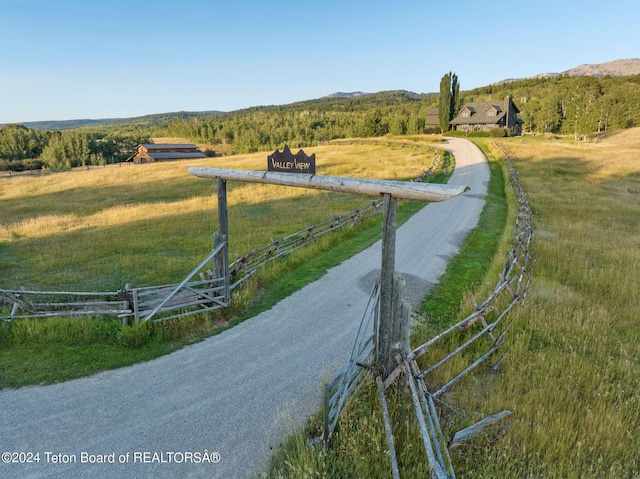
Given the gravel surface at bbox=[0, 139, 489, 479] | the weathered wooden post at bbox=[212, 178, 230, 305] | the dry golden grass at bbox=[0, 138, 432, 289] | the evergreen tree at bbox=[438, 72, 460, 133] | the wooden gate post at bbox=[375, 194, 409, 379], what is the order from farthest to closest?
the evergreen tree at bbox=[438, 72, 460, 133], the dry golden grass at bbox=[0, 138, 432, 289], the weathered wooden post at bbox=[212, 178, 230, 305], the wooden gate post at bbox=[375, 194, 409, 379], the gravel surface at bbox=[0, 139, 489, 479]

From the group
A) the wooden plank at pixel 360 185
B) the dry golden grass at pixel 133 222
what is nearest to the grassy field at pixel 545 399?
the wooden plank at pixel 360 185

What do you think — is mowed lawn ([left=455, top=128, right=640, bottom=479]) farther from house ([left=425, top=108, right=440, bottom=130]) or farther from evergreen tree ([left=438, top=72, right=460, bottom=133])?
house ([left=425, top=108, right=440, bottom=130])

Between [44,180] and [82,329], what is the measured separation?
47.6 metres

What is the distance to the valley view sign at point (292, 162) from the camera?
333 inches

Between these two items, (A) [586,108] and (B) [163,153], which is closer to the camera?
(A) [586,108]

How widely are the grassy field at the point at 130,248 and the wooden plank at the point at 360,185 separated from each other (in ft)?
11.5

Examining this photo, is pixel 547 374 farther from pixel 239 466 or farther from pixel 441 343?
pixel 239 466

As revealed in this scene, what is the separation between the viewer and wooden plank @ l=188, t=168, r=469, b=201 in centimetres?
578

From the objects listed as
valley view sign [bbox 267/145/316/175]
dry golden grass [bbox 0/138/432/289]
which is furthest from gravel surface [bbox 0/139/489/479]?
dry golden grass [bbox 0/138/432/289]

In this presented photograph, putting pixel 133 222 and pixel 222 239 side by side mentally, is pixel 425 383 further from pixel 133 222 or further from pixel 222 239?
pixel 133 222

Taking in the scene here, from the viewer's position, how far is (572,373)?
23.2 feet

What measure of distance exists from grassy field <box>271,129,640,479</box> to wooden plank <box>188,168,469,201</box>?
3322mm

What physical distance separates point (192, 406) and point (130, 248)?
12376mm

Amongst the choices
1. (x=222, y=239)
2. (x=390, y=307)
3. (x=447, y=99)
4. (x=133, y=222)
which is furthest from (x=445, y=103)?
(x=390, y=307)
